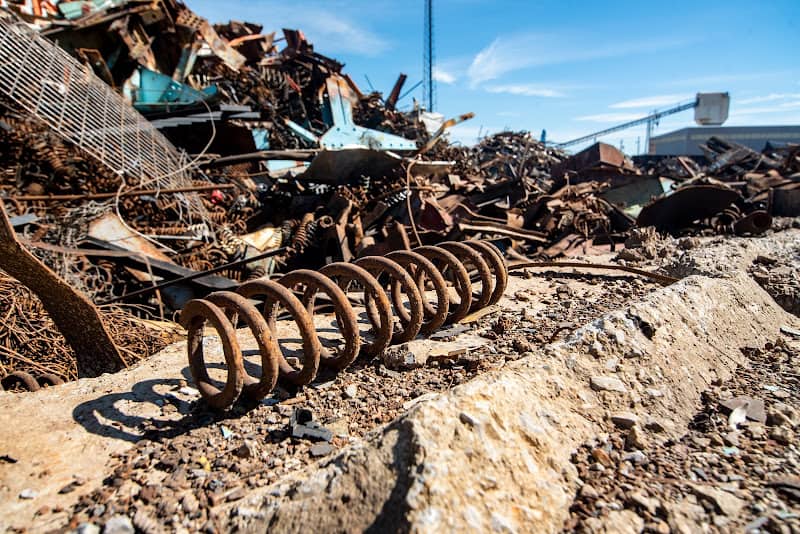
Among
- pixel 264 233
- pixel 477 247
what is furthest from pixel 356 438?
pixel 264 233

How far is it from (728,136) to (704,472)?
56.5 metres

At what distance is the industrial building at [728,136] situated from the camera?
4212 centimetres

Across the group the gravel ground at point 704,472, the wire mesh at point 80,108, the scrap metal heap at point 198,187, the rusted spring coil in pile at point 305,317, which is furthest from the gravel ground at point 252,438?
the wire mesh at point 80,108

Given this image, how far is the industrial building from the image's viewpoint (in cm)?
4212

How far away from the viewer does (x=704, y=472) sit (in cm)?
160

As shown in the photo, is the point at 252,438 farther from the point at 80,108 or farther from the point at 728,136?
the point at 728,136

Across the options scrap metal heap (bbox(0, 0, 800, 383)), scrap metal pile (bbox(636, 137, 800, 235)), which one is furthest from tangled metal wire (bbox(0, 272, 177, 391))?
scrap metal pile (bbox(636, 137, 800, 235))

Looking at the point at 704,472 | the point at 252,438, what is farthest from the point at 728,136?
the point at 252,438

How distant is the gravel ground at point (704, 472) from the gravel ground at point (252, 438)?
2.81 feet

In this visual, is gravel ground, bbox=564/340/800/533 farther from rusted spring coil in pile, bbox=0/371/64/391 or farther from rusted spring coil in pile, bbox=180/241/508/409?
rusted spring coil in pile, bbox=0/371/64/391

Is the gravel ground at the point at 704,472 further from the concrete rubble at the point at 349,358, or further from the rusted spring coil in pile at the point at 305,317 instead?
the rusted spring coil in pile at the point at 305,317

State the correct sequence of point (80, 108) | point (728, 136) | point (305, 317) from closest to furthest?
point (305, 317), point (80, 108), point (728, 136)

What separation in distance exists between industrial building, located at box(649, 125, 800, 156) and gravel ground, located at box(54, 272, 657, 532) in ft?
149

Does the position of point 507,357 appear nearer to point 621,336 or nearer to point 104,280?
point 621,336
